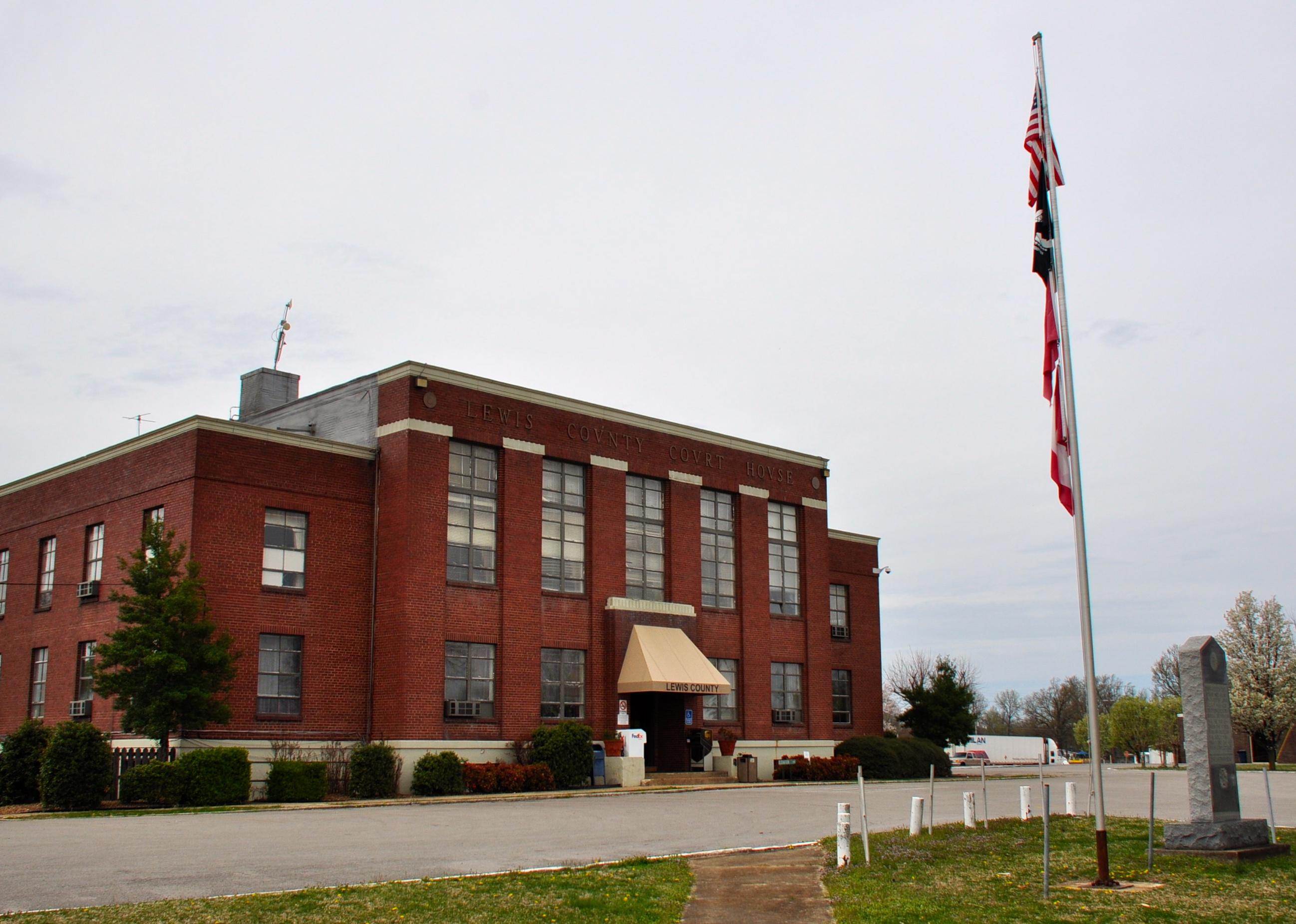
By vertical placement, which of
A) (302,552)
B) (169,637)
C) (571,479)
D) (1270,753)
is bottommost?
(1270,753)

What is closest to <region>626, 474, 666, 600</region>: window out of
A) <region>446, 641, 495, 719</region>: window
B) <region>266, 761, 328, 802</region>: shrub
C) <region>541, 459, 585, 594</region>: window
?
<region>541, 459, 585, 594</region>: window

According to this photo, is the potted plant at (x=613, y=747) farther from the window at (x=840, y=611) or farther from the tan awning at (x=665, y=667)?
the window at (x=840, y=611)

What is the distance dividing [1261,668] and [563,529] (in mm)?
41506

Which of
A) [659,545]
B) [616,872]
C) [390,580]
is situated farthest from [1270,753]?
[616,872]

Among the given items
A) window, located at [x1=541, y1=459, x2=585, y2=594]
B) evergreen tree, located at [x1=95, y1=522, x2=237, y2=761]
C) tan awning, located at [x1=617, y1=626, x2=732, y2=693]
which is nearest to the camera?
evergreen tree, located at [x1=95, y1=522, x2=237, y2=761]

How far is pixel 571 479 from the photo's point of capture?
37906 millimetres

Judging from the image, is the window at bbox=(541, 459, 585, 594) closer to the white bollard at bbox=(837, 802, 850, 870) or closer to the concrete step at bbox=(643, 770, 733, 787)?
the concrete step at bbox=(643, 770, 733, 787)

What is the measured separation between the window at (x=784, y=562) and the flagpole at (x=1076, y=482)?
2897cm

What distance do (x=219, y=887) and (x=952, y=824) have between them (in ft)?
40.2

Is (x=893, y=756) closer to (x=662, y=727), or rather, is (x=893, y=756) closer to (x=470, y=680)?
(x=662, y=727)

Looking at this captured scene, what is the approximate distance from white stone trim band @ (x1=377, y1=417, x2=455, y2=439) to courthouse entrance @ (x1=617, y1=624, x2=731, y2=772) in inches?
334

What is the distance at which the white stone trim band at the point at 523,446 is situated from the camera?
35844 mm

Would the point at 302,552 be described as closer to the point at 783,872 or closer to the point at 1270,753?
the point at 783,872

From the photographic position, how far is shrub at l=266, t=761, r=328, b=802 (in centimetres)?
2839
